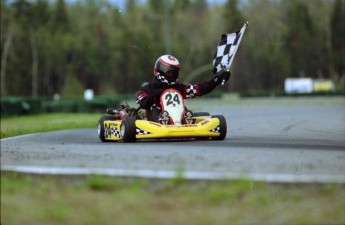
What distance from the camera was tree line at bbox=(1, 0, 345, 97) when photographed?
93688mm

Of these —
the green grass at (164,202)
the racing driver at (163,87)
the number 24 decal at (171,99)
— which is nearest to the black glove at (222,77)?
the racing driver at (163,87)

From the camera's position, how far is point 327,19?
111125 mm

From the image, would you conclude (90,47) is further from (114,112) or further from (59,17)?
(114,112)

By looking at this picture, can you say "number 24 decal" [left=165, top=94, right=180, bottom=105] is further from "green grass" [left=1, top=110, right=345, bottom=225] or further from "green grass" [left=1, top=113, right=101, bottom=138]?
"green grass" [left=1, top=110, right=345, bottom=225]

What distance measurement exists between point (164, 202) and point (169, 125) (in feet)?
20.5

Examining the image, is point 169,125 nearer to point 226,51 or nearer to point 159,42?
point 226,51

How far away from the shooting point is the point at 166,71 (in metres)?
11.7

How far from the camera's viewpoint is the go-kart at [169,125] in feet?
35.6

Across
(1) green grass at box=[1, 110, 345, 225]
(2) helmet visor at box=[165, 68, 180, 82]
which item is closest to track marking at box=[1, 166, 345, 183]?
(1) green grass at box=[1, 110, 345, 225]

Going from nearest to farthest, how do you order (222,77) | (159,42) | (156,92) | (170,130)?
(170,130) < (156,92) < (222,77) < (159,42)

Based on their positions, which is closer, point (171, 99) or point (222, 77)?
point (171, 99)

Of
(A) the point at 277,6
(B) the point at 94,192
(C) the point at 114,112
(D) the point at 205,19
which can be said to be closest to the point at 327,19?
(A) the point at 277,6

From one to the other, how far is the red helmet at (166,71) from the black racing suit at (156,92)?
83 millimetres

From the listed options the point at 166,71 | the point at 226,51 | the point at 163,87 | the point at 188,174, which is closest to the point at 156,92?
the point at 163,87
